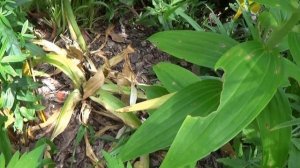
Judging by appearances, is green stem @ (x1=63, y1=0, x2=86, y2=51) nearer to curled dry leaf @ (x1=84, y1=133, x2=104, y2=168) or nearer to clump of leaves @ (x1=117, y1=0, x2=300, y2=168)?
curled dry leaf @ (x1=84, y1=133, x2=104, y2=168)

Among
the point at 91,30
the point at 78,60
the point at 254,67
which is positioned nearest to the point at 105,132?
the point at 78,60

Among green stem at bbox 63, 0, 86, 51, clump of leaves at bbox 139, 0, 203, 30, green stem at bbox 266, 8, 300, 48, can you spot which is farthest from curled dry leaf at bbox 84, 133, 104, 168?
green stem at bbox 266, 8, 300, 48

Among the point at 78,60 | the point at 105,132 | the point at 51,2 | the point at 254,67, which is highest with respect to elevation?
the point at 254,67

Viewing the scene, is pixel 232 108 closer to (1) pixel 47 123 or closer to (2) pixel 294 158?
(2) pixel 294 158

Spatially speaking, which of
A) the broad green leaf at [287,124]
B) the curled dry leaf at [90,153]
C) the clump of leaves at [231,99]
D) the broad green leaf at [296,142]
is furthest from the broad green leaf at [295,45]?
the curled dry leaf at [90,153]

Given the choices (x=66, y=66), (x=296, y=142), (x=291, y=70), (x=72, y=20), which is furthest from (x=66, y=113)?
(x=291, y=70)

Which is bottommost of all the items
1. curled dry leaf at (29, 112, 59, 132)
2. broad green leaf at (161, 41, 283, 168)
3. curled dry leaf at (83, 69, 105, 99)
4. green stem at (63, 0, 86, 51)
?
Result: curled dry leaf at (29, 112, 59, 132)

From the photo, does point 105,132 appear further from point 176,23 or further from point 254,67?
point 254,67

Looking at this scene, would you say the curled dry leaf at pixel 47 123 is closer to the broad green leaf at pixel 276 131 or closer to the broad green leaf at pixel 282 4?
the broad green leaf at pixel 276 131
